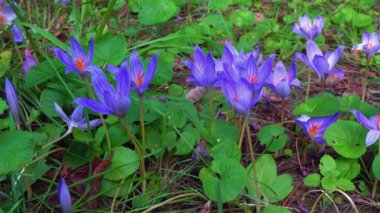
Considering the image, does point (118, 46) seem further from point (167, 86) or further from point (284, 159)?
point (284, 159)

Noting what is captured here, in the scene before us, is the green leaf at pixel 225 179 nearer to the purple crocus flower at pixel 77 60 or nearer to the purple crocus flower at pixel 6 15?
the purple crocus flower at pixel 77 60

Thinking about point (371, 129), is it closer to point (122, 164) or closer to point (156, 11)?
point (122, 164)

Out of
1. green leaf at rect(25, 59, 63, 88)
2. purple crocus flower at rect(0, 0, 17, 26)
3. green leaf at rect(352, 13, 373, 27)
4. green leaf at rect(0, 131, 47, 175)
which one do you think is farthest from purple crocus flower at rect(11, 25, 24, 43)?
green leaf at rect(352, 13, 373, 27)

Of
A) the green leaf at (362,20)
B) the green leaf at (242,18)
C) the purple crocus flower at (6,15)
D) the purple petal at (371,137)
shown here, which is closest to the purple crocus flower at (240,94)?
the purple petal at (371,137)

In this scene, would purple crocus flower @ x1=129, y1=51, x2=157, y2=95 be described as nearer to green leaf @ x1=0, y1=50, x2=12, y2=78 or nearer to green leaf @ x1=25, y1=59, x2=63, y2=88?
green leaf @ x1=25, y1=59, x2=63, y2=88

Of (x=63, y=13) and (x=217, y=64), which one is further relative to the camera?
(x=63, y=13)

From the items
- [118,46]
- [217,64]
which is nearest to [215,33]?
[118,46]

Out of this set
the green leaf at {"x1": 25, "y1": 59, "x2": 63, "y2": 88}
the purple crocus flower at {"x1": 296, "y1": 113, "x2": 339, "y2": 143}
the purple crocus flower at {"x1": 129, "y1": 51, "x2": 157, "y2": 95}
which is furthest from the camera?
the green leaf at {"x1": 25, "y1": 59, "x2": 63, "y2": 88}
